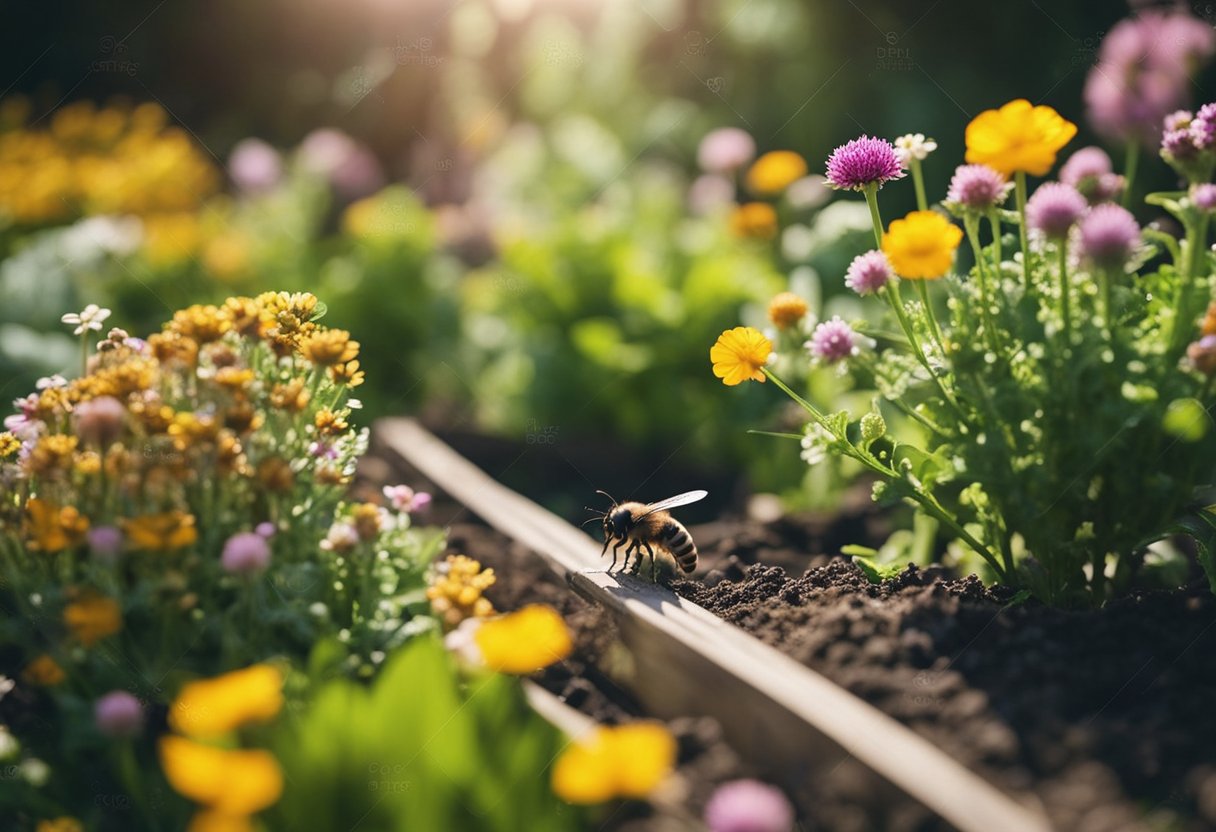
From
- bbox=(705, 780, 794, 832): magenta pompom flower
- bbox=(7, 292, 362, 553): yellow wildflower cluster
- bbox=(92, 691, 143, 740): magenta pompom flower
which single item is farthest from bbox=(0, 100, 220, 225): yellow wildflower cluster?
bbox=(705, 780, 794, 832): magenta pompom flower

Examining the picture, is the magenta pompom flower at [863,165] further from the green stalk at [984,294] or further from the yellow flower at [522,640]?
the yellow flower at [522,640]

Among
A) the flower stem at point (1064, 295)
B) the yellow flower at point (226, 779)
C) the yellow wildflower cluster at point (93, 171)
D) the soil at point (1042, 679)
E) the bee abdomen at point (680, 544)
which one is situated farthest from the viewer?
the yellow wildflower cluster at point (93, 171)

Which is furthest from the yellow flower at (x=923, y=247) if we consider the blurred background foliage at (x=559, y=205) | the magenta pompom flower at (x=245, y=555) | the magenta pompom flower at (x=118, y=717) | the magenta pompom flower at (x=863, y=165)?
the blurred background foliage at (x=559, y=205)

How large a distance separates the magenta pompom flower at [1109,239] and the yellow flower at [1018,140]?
0.12m

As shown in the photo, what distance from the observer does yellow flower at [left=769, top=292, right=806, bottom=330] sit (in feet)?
7.72

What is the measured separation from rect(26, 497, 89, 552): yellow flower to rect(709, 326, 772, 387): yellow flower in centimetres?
115

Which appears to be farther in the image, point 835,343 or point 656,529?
point 656,529

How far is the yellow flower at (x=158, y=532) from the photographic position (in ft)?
5.84

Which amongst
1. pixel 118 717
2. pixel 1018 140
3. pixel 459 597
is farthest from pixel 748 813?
pixel 1018 140

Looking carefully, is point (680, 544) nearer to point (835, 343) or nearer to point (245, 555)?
point (835, 343)

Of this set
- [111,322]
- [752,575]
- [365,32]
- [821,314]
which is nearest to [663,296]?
[821,314]

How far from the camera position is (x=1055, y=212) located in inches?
73.6

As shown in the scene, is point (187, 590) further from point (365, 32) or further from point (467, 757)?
point (365, 32)

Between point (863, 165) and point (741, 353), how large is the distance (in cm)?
41
